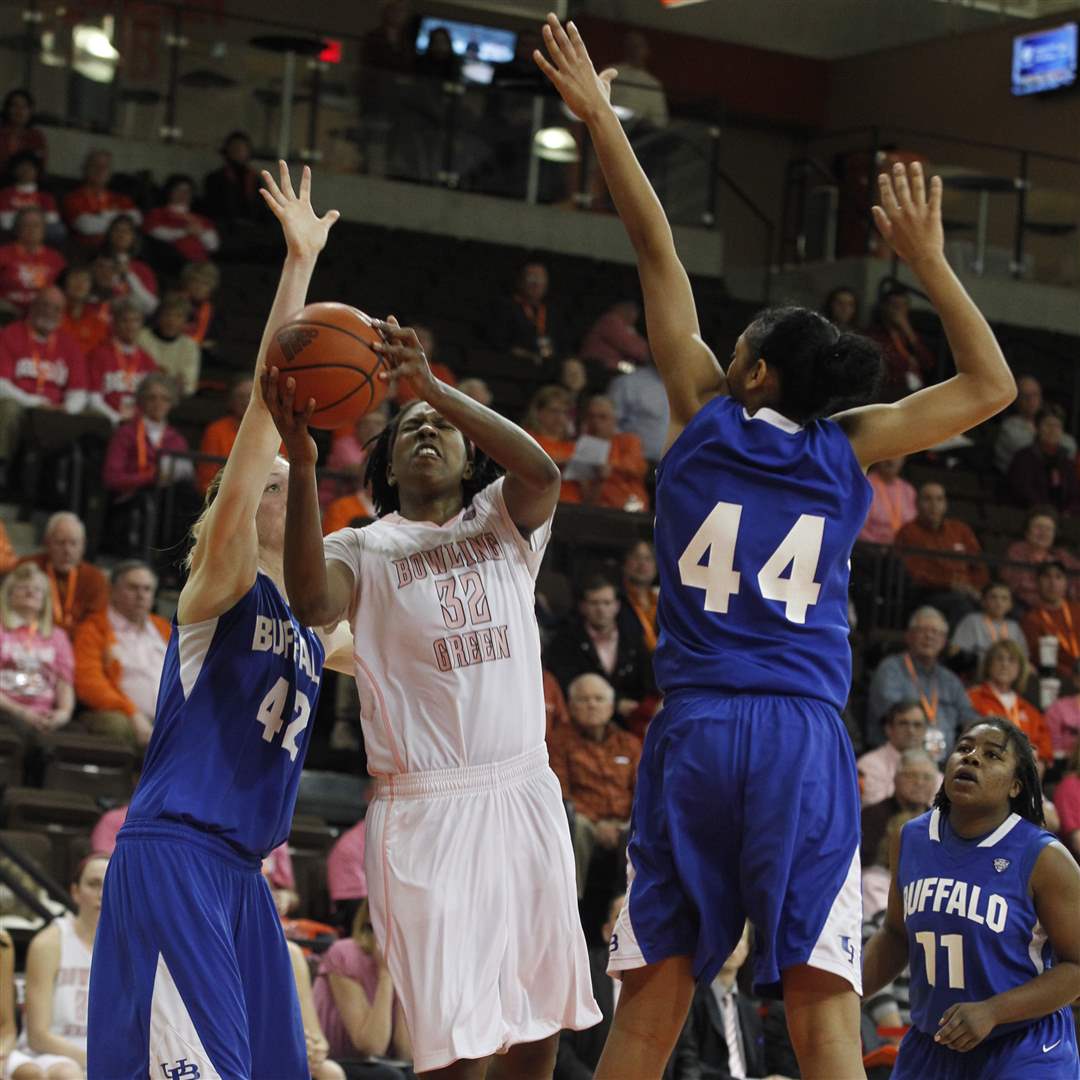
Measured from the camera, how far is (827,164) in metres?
20.5

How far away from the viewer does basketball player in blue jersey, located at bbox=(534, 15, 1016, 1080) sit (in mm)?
4004

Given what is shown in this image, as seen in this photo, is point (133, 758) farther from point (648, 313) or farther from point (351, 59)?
point (351, 59)

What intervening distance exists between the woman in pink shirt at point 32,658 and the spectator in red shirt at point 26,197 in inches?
176

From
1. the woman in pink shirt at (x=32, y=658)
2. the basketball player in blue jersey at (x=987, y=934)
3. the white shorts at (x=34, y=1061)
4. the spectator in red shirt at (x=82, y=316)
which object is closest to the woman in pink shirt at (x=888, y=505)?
the spectator in red shirt at (x=82, y=316)

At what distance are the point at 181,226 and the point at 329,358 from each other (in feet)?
35.3

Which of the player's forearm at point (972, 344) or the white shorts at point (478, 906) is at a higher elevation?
the player's forearm at point (972, 344)

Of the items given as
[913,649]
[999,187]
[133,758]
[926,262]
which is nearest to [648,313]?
[926,262]

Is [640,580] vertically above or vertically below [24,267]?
below

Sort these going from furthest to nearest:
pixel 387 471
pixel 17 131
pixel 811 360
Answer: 1. pixel 17 131
2. pixel 387 471
3. pixel 811 360

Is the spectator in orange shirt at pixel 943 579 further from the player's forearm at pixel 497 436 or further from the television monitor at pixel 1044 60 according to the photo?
the player's forearm at pixel 497 436

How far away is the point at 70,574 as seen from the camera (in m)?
10.4

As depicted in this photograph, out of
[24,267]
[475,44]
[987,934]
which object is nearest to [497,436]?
[987,934]

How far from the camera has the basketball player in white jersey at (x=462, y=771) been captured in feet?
14.8

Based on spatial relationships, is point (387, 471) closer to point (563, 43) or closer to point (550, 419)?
point (563, 43)
